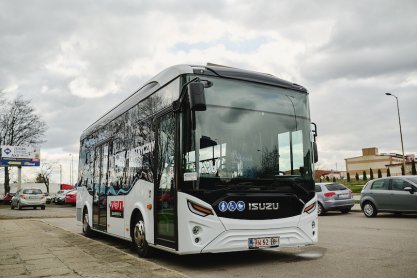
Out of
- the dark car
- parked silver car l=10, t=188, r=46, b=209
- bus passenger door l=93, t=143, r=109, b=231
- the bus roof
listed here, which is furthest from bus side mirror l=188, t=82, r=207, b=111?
the dark car

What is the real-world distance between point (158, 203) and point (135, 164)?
163 centimetres

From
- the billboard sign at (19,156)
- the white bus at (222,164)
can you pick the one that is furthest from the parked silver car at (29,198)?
the white bus at (222,164)

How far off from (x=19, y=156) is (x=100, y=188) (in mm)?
45690

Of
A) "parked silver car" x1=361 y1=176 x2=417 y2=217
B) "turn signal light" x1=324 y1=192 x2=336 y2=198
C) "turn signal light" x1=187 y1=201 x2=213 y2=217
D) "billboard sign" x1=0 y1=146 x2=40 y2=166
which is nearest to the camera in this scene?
"turn signal light" x1=187 y1=201 x2=213 y2=217

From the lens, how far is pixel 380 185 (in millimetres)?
17188

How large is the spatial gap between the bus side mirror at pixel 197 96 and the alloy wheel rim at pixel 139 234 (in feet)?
9.76

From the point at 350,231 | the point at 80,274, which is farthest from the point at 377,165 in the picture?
the point at 80,274

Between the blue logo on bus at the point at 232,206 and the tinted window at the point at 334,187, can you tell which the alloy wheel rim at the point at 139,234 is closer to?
the blue logo on bus at the point at 232,206

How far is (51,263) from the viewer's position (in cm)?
801

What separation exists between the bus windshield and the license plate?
996mm

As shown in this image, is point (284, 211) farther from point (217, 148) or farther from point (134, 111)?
point (134, 111)

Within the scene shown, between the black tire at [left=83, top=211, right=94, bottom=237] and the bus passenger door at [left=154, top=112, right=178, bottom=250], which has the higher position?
the bus passenger door at [left=154, top=112, right=178, bottom=250]

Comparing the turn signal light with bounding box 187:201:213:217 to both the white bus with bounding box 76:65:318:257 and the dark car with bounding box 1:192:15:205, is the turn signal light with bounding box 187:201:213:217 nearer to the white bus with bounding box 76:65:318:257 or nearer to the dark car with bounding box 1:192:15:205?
the white bus with bounding box 76:65:318:257

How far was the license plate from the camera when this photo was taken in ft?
23.7
